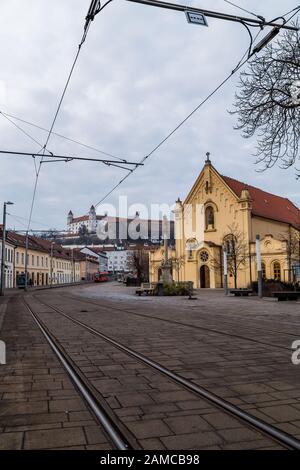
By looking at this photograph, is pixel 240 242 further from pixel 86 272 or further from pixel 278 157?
pixel 86 272

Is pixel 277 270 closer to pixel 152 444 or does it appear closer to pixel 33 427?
pixel 33 427

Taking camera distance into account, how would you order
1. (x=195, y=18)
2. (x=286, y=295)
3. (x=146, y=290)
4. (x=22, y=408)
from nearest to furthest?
1. (x=22, y=408)
2. (x=195, y=18)
3. (x=286, y=295)
4. (x=146, y=290)

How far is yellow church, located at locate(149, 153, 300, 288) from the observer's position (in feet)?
153

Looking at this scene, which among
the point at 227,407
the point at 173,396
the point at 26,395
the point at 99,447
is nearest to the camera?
the point at 99,447

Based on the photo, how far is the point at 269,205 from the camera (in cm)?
5878

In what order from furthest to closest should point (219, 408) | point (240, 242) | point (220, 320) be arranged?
point (240, 242)
point (220, 320)
point (219, 408)

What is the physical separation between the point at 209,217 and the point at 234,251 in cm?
1092

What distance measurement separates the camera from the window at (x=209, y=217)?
2107 inches

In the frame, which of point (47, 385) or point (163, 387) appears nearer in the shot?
point (163, 387)

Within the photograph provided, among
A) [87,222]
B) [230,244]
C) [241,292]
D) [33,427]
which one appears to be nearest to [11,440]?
[33,427]

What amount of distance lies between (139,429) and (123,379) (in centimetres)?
205

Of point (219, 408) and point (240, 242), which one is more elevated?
point (240, 242)
